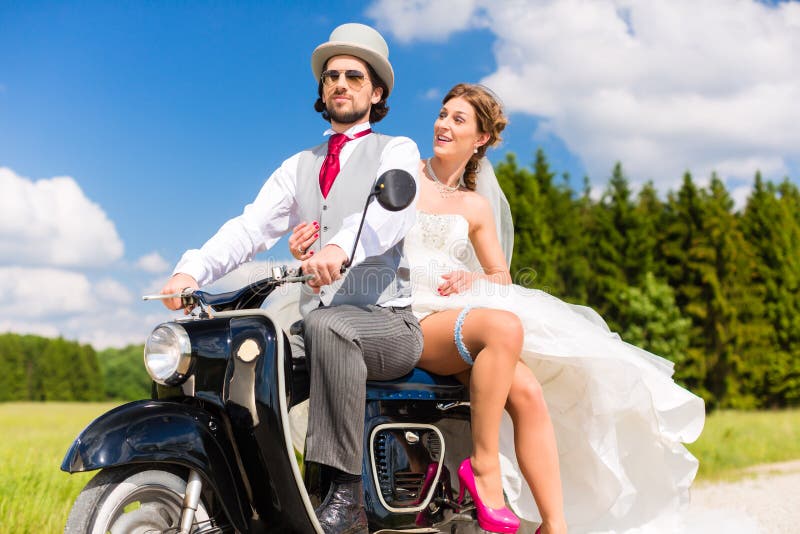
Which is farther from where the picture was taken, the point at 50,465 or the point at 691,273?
the point at 691,273

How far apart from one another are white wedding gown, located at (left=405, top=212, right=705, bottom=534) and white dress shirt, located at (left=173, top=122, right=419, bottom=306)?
583 mm

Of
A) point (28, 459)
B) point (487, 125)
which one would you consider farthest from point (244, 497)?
point (28, 459)

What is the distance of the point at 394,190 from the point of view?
8.25 ft

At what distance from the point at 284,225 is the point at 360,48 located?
2.70 feet

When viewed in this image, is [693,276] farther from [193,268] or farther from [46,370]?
[46,370]

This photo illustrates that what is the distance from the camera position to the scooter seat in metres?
3.06

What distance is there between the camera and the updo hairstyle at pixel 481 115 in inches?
165

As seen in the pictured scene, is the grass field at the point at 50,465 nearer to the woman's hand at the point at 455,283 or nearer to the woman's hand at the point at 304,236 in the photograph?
the woman's hand at the point at 304,236

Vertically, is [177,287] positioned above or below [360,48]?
below

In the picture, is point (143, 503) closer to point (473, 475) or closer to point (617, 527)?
point (473, 475)

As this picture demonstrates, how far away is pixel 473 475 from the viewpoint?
3.18 m

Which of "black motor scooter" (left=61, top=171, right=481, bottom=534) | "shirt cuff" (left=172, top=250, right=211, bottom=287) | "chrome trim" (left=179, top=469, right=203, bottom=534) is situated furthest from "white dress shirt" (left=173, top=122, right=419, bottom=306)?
"chrome trim" (left=179, top=469, right=203, bottom=534)

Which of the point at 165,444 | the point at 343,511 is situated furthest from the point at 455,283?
the point at 165,444

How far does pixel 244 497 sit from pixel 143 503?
1.04 ft
